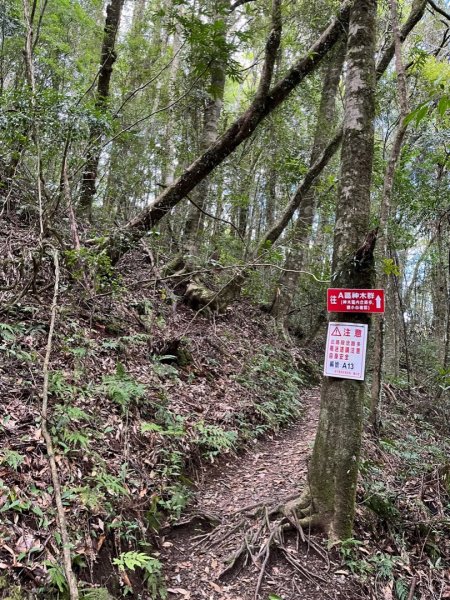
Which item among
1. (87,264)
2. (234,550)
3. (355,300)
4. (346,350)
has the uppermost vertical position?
(87,264)

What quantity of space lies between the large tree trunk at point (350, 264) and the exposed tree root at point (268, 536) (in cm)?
19

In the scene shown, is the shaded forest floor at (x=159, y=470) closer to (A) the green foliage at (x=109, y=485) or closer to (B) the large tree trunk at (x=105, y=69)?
(A) the green foliage at (x=109, y=485)

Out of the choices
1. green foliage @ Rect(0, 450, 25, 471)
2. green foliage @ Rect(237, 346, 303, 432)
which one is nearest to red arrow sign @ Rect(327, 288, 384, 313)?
green foliage @ Rect(0, 450, 25, 471)

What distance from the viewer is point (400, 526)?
176 inches

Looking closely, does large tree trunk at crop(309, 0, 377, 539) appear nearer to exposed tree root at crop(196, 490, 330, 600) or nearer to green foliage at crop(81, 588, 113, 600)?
exposed tree root at crop(196, 490, 330, 600)

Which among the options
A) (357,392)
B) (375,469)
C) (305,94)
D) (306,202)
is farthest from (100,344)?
(305,94)

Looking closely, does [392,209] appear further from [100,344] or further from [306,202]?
[100,344]

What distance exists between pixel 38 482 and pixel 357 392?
2889 mm

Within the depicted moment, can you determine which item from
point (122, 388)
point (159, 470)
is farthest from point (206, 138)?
point (159, 470)

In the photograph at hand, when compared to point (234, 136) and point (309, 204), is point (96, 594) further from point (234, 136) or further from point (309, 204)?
point (309, 204)

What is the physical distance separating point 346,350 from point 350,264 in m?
0.80

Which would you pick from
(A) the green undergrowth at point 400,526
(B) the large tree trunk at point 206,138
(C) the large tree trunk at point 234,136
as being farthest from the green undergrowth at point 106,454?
(B) the large tree trunk at point 206,138

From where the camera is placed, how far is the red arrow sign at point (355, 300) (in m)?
3.60

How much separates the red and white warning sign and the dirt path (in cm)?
159
